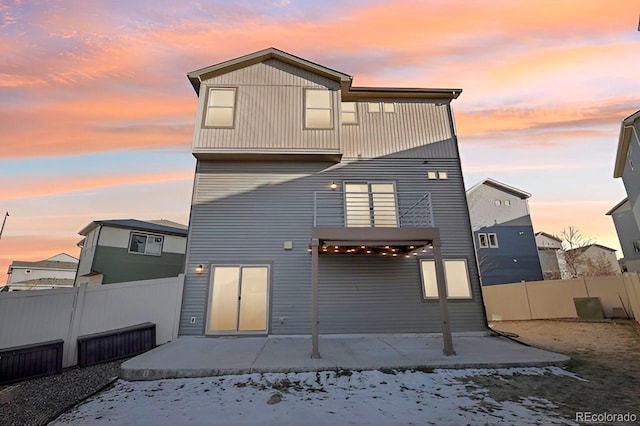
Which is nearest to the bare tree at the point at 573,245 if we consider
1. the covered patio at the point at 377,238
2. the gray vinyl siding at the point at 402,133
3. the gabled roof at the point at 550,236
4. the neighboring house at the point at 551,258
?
the gabled roof at the point at 550,236

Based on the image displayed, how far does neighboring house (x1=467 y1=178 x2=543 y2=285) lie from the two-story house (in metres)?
12.2

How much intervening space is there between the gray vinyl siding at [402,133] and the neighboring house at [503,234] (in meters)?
11.3

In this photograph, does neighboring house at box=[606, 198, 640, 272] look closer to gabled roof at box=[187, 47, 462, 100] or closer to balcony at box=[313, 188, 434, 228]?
gabled roof at box=[187, 47, 462, 100]

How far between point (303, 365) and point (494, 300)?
14254 millimetres

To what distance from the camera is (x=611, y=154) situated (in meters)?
15.3

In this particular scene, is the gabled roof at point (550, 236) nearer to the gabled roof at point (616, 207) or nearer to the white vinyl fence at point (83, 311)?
the gabled roof at point (616, 207)

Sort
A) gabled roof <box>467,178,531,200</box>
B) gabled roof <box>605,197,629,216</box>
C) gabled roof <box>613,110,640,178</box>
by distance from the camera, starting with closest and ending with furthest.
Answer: gabled roof <box>613,110,640,178</box> → gabled roof <box>605,197,629,216</box> → gabled roof <box>467,178,531,200</box>

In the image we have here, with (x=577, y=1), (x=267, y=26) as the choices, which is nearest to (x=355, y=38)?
(x=267, y=26)

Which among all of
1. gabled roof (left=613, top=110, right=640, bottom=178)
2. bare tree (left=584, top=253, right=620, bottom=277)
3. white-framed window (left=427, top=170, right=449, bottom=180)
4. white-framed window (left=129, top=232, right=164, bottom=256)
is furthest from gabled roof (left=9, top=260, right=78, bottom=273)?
bare tree (left=584, top=253, right=620, bottom=277)

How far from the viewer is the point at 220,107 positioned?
9.54 metres

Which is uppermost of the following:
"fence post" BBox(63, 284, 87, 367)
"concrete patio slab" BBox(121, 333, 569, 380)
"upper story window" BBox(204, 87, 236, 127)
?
"upper story window" BBox(204, 87, 236, 127)

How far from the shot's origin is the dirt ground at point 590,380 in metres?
3.78

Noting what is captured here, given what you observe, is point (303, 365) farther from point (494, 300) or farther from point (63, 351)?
point (494, 300)

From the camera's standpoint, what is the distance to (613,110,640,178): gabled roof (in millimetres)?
12289
